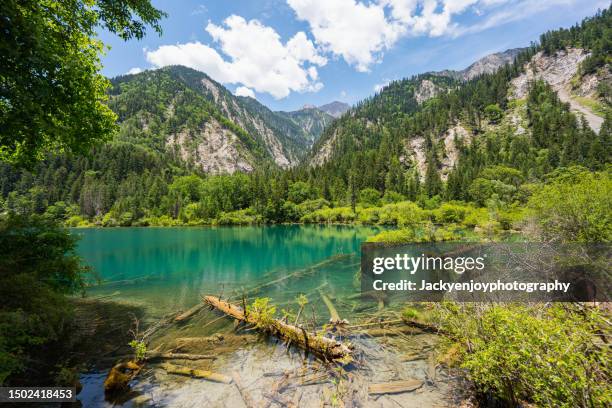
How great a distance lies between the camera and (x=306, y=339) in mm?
11711

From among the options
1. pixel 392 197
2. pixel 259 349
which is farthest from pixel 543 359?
pixel 392 197

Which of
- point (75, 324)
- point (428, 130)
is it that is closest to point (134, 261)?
point (75, 324)

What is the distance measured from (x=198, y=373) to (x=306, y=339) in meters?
4.22

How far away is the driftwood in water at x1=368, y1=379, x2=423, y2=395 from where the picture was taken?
9203 millimetres

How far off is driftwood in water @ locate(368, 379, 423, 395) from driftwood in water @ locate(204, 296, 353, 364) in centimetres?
156

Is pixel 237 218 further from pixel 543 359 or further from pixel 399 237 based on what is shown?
pixel 543 359

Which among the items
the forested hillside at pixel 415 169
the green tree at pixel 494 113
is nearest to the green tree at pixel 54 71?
the forested hillside at pixel 415 169

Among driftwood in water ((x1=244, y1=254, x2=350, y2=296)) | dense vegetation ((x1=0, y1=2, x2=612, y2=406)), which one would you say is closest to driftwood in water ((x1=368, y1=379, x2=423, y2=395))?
dense vegetation ((x1=0, y1=2, x2=612, y2=406))

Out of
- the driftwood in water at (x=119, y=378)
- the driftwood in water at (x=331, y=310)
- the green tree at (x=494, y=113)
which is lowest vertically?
the driftwood in water at (x=331, y=310)

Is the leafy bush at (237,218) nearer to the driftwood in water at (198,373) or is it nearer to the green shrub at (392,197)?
the green shrub at (392,197)

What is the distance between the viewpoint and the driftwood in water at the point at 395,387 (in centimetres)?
920

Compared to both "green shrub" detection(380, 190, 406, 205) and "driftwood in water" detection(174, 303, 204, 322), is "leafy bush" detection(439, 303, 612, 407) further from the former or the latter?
"green shrub" detection(380, 190, 406, 205)

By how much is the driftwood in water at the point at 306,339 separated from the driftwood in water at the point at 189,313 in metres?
3.09

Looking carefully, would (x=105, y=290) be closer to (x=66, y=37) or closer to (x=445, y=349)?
(x=66, y=37)
